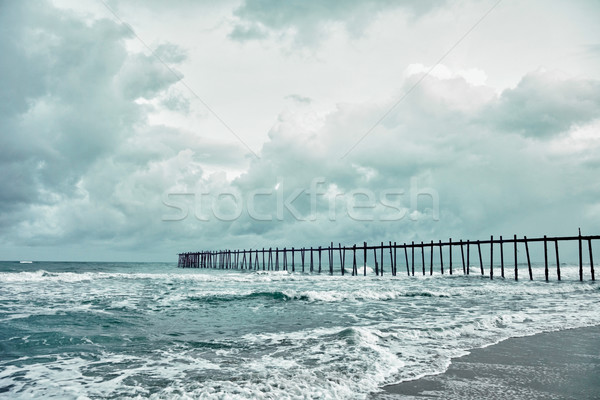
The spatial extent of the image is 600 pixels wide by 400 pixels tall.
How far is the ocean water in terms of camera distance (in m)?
5.17

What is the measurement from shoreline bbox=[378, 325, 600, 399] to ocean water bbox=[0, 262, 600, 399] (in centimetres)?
32

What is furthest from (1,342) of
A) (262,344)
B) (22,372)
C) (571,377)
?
(571,377)

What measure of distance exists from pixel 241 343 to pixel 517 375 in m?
4.81

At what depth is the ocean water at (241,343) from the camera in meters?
5.17

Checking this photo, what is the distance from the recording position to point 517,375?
5500 millimetres

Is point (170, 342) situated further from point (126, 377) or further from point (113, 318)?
point (113, 318)

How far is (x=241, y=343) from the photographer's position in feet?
25.7

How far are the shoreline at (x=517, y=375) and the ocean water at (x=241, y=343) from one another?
0.32 m

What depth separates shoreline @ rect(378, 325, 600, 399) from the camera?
15.7 feet

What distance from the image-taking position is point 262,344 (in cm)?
770

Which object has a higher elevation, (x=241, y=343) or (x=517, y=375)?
(x=517, y=375)

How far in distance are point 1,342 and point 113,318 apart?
3.31m

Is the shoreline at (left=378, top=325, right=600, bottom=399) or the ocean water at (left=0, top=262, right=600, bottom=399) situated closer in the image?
Result: the shoreline at (left=378, top=325, right=600, bottom=399)

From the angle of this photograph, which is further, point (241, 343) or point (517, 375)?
point (241, 343)
